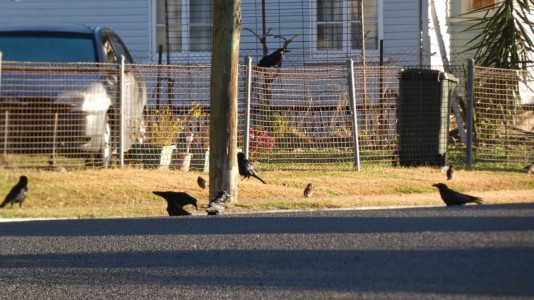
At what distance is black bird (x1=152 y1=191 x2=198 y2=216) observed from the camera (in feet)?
36.4

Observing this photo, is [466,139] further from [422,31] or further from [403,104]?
[422,31]

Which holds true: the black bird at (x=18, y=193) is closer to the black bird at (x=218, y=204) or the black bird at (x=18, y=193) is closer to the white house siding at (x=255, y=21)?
the black bird at (x=218, y=204)

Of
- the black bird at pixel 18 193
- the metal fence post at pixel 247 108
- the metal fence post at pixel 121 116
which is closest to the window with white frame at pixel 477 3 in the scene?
the metal fence post at pixel 247 108

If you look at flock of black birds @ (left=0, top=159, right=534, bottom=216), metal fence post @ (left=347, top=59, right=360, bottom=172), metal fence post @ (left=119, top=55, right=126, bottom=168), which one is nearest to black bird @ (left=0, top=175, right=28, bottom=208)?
flock of black birds @ (left=0, top=159, right=534, bottom=216)

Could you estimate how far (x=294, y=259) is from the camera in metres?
6.96

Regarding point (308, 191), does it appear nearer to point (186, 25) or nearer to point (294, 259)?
point (294, 259)

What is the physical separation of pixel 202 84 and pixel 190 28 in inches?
260

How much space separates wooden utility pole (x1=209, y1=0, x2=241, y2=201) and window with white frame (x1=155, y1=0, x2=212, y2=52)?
383 inches

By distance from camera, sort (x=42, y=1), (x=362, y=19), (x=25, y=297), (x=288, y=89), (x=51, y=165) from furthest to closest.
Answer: (x=42, y=1) < (x=362, y=19) < (x=288, y=89) < (x=51, y=165) < (x=25, y=297)

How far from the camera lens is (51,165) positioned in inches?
571

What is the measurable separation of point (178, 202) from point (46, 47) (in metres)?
5.18

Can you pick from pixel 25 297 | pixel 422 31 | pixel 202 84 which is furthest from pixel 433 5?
pixel 25 297

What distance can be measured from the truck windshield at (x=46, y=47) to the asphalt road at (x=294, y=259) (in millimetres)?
6465

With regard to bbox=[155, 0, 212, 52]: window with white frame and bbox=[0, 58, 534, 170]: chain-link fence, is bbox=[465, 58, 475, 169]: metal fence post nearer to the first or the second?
bbox=[0, 58, 534, 170]: chain-link fence
